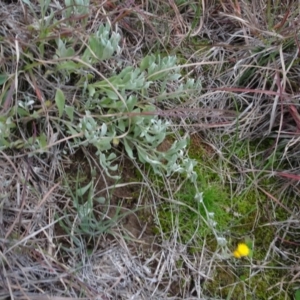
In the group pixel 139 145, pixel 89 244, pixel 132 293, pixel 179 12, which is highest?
pixel 179 12

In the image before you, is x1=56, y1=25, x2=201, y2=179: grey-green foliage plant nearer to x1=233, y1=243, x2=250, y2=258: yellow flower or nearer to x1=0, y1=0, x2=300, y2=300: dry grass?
x1=0, y1=0, x2=300, y2=300: dry grass

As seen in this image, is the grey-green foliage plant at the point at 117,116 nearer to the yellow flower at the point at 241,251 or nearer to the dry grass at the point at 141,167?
the dry grass at the point at 141,167

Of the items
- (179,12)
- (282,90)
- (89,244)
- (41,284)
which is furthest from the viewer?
(179,12)

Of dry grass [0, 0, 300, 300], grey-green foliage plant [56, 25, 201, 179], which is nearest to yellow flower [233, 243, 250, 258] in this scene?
dry grass [0, 0, 300, 300]

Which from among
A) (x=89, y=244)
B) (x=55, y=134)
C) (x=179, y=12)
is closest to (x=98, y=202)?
(x=89, y=244)

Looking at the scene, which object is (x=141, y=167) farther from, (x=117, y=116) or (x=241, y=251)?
(x=241, y=251)

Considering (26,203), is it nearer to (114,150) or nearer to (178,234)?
(114,150)

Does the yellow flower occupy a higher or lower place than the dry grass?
lower
